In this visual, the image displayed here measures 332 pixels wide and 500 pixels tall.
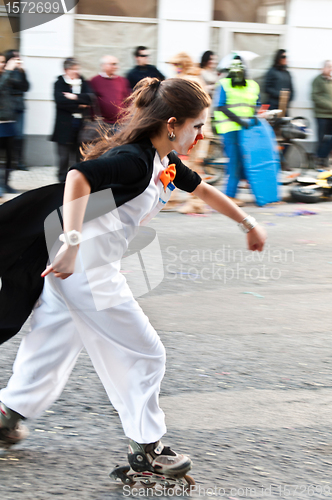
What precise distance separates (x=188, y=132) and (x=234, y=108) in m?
6.61

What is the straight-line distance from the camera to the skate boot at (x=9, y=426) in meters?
2.90

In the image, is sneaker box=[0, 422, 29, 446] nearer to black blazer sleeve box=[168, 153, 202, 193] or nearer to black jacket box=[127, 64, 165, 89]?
black blazer sleeve box=[168, 153, 202, 193]

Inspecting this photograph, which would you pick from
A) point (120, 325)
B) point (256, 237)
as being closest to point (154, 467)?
point (120, 325)

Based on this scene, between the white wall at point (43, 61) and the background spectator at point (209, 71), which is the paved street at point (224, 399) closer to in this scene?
the background spectator at point (209, 71)

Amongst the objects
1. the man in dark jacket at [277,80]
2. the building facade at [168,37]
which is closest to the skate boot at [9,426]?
the building facade at [168,37]

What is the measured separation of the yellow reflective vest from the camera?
29.4ft

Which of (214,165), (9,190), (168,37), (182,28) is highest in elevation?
(182,28)

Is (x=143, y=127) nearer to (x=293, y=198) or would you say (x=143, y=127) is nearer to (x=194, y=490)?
(x=194, y=490)

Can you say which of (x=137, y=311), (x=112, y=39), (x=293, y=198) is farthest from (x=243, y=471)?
(x=112, y=39)

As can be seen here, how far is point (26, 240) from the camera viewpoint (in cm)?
274

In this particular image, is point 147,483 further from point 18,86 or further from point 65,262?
point 18,86

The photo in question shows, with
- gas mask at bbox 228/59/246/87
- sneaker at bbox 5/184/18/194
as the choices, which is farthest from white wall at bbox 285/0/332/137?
sneaker at bbox 5/184/18/194

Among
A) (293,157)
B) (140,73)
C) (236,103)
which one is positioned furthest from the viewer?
(293,157)

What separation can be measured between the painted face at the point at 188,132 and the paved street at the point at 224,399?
4.72 ft
